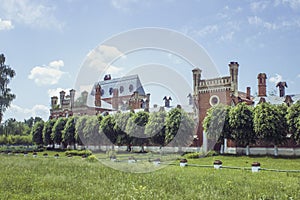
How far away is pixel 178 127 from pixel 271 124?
27.9 feet

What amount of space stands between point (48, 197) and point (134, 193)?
2504mm

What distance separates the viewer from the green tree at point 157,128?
31605 mm

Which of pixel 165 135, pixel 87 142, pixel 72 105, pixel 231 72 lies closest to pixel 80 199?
pixel 165 135

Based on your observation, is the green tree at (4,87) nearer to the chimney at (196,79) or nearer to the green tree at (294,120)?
the chimney at (196,79)

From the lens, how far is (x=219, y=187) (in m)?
10.9

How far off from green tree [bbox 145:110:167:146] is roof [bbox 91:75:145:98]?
2233 cm

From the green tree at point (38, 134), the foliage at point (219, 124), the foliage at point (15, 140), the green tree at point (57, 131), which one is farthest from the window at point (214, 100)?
the foliage at point (15, 140)

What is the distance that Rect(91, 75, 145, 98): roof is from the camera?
5544cm

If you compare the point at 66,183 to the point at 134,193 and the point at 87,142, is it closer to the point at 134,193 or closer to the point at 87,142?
the point at 134,193

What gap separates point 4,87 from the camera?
3694 centimetres

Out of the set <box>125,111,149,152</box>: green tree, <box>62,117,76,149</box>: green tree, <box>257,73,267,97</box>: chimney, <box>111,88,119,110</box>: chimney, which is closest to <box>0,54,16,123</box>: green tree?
<box>62,117,76,149</box>: green tree

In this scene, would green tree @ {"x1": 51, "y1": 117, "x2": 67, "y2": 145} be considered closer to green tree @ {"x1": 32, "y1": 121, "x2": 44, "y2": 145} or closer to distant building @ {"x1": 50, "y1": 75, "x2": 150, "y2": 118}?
green tree @ {"x1": 32, "y1": 121, "x2": 44, "y2": 145}

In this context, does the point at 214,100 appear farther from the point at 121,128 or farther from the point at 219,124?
the point at 121,128

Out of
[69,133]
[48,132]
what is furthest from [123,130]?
[48,132]
